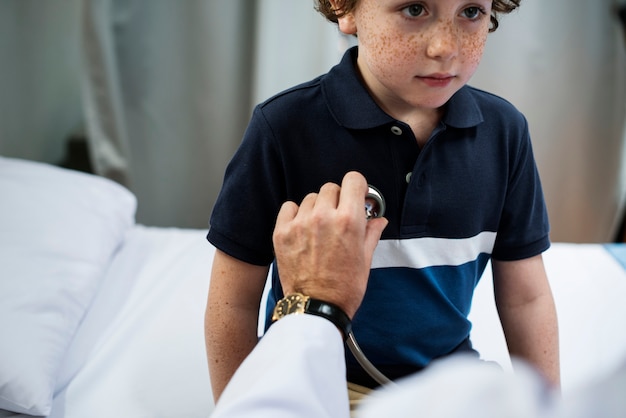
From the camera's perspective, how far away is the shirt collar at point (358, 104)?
929 mm

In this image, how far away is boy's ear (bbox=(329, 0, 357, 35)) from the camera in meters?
0.91

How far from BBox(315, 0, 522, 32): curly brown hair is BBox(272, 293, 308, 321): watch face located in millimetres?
347

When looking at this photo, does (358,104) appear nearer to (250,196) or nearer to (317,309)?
(250,196)

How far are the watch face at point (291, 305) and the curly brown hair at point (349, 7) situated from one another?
347 millimetres

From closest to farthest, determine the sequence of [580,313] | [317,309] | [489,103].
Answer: [317,309]
[489,103]
[580,313]

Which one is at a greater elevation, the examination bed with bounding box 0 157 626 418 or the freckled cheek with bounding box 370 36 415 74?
the freckled cheek with bounding box 370 36 415 74

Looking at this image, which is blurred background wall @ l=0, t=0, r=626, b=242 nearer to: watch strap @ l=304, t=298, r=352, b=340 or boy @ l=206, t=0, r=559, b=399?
boy @ l=206, t=0, r=559, b=399

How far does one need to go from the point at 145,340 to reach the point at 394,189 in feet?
1.97

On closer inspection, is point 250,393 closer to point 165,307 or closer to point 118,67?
point 165,307

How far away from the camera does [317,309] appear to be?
0.77 metres

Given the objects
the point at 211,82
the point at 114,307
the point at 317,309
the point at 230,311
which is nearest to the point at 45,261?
the point at 114,307

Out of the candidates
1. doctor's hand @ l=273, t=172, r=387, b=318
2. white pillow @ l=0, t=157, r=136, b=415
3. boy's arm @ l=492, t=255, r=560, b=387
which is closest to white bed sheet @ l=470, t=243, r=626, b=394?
boy's arm @ l=492, t=255, r=560, b=387

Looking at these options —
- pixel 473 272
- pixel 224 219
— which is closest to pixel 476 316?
pixel 473 272

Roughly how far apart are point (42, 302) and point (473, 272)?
70 centimetres
